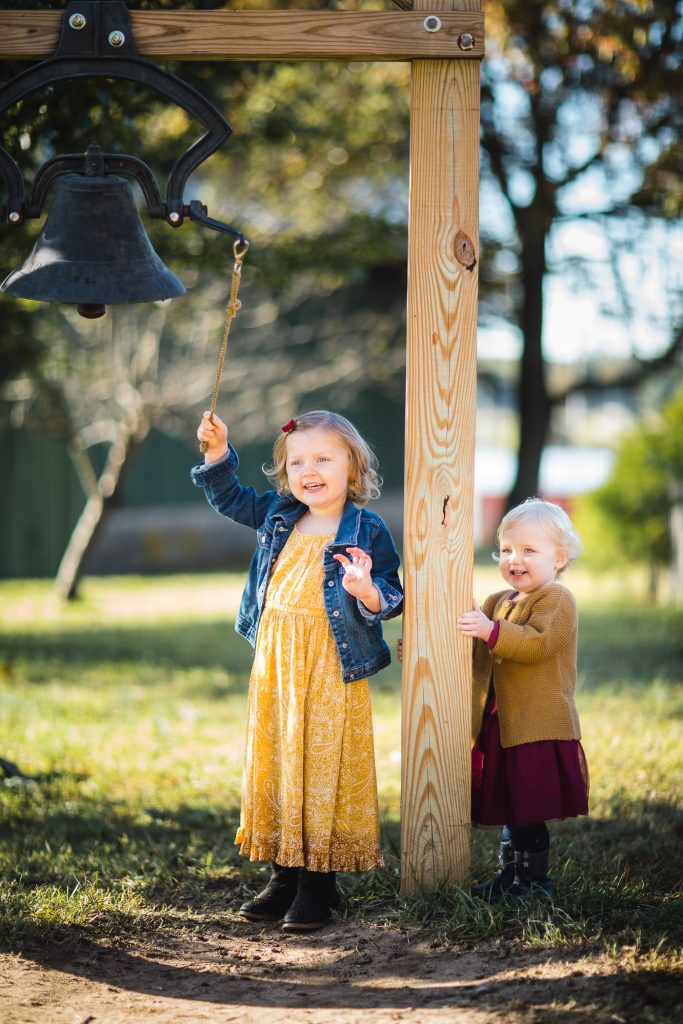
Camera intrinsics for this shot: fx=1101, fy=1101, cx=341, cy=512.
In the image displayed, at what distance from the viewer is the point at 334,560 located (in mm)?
3365

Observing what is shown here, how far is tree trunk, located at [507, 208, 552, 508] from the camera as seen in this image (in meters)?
11.0

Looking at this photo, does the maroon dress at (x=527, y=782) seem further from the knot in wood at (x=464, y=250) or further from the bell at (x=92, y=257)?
the bell at (x=92, y=257)

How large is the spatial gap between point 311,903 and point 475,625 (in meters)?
0.99

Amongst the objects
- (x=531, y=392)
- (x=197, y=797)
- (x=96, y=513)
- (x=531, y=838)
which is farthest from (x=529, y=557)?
(x=531, y=392)

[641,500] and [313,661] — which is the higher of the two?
[641,500]

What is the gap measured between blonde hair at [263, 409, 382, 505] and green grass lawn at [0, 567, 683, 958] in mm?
1273

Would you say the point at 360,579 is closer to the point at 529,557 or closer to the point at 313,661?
the point at 313,661

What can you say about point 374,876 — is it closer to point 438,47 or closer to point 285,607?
point 285,607

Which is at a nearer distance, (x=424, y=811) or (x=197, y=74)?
(x=424, y=811)

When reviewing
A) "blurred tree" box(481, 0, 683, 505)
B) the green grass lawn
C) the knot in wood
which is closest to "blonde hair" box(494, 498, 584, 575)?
the knot in wood

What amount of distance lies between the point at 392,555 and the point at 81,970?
1497 millimetres

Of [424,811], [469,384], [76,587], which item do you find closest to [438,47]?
[469,384]

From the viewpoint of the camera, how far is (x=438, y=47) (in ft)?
10.7

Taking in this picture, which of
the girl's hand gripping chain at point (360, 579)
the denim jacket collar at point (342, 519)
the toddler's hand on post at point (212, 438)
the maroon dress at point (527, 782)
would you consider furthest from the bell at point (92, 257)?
the maroon dress at point (527, 782)
